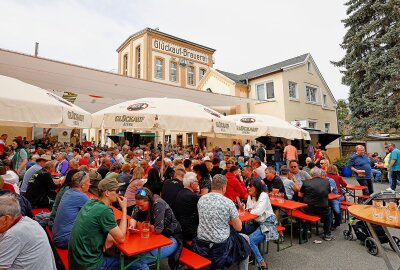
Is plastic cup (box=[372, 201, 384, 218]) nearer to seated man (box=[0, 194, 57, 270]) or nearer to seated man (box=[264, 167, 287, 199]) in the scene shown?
seated man (box=[264, 167, 287, 199])

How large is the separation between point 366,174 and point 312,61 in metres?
18.9

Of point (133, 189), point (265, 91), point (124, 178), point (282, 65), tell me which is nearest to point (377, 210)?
point (133, 189)

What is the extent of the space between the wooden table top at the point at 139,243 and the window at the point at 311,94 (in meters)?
22.7

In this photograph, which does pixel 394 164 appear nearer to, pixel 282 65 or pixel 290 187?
pixel 290 187

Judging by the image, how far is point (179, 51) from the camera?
28.4m

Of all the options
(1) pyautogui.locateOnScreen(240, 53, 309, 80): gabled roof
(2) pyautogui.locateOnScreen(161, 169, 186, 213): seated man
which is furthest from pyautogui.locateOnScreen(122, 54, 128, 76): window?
(2) pyautogui.locateOnScreen(161, 169, 186, 213): seated man

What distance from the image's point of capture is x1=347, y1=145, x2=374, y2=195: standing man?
805 centimetres

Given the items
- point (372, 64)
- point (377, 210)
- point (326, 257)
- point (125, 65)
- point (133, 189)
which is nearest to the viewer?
point (377, 210)

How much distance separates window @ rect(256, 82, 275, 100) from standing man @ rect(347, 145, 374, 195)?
13.4 metres

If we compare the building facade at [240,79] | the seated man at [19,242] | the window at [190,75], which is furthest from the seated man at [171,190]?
the window at [190,75]

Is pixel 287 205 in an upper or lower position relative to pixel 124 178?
lower

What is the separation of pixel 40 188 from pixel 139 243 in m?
3.15

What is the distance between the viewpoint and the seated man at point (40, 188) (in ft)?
16.3

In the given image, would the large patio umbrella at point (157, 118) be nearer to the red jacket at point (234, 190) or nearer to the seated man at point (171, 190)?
the seated man at point (171, 190)
